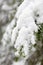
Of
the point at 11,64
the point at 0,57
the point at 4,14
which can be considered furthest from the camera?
the point at 4,14

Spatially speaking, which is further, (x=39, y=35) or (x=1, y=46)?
(x=1, y=46)

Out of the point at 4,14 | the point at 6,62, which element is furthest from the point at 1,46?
the point at 4,14

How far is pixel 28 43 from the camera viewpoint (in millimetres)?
1993

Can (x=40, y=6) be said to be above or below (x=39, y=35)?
above

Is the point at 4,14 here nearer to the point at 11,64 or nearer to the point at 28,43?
the point at 11,64

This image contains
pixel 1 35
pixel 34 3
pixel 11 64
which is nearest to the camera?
pixel 34 3

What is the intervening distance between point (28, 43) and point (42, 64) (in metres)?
0.23

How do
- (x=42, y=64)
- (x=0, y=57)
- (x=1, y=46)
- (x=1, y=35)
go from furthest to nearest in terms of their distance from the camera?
(x=1, y=35)
(x=1, y=46)
(x=0, y=57)
(x=42, y=64)

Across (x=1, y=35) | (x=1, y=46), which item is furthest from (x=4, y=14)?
(x=1, y=46)

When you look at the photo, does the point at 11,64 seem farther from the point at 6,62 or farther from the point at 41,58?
the point at 41,58

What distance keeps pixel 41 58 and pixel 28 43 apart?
0.61 ft


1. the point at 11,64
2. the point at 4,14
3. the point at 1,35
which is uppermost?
the point at 4,14

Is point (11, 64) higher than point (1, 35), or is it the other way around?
point (1, 35)

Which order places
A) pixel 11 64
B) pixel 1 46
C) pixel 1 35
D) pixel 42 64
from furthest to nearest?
pixel 1 35
pixel 1 46
pixel 11 64
pixel 42 64
